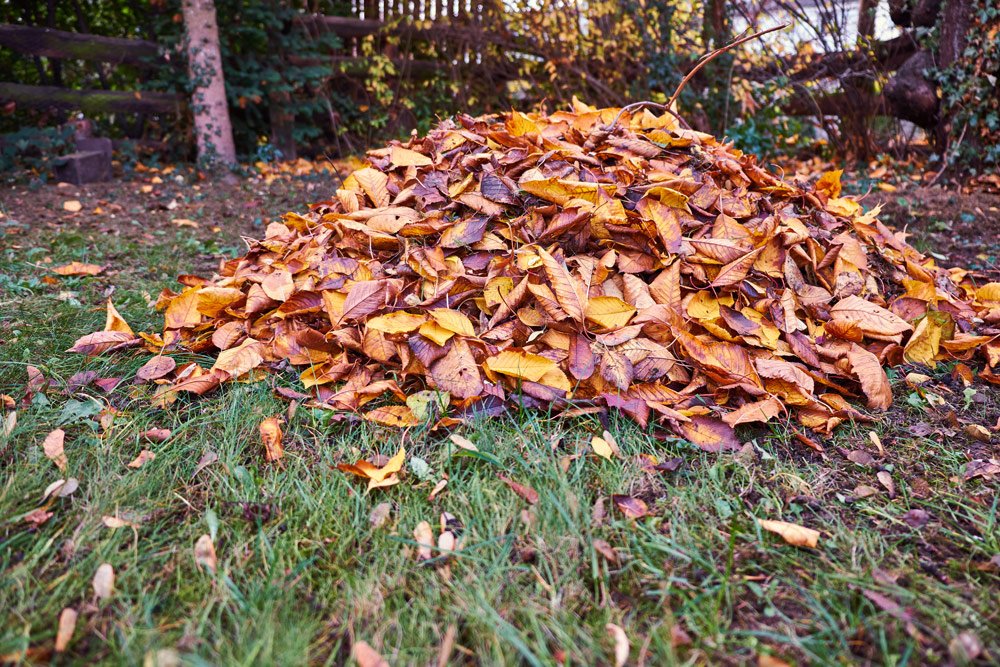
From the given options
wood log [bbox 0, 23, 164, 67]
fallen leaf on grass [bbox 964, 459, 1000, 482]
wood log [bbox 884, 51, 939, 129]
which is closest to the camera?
fallen leaf on grass [bbox 964, 459, 1000, 482]

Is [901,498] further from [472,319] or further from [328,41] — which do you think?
[328,41]

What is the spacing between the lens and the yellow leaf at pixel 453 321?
6.13 feet

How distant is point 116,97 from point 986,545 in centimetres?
641

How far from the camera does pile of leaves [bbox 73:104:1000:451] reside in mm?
1849

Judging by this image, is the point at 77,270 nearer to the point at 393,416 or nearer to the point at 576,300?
the point at 393,416

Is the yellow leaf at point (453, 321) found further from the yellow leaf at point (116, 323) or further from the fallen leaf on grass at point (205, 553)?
the yellow leaf at point (116, 323)

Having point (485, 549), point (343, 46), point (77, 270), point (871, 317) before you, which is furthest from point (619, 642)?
point (343, 46)

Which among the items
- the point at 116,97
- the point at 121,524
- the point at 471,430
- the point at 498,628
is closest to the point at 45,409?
the point at 121,524

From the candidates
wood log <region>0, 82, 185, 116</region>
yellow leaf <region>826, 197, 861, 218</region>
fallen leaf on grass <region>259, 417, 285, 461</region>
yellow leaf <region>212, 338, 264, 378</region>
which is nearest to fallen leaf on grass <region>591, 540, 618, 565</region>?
fallen leaf on grass <region>259, 417, 285, 461</region>

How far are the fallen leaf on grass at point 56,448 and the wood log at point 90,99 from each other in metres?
4.70

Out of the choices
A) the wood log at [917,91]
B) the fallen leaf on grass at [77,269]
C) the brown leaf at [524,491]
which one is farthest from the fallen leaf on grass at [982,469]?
the wood log at [917,91]

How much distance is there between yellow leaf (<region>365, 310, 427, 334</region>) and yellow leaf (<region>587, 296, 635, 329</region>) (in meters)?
0.48

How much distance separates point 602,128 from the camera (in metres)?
2.51

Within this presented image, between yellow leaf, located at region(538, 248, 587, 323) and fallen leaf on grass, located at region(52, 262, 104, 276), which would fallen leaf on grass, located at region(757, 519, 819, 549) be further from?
fallen leaf on grass, located at region(52, 262, 104, 276)
